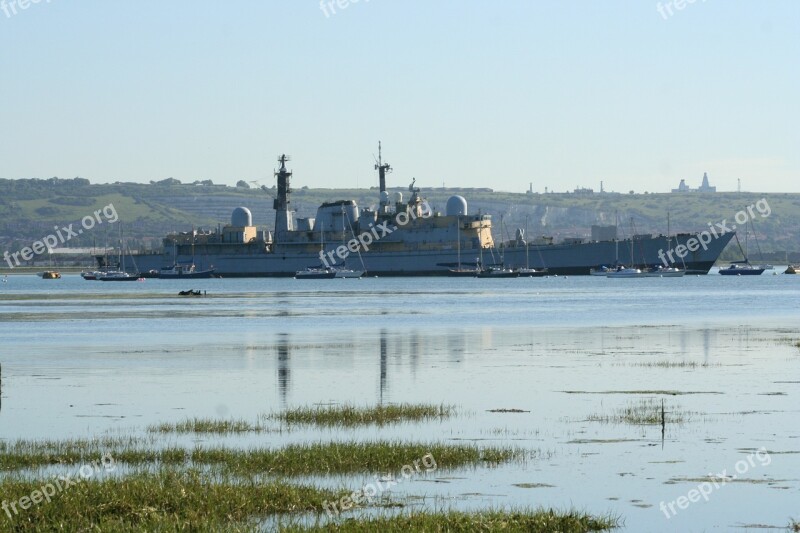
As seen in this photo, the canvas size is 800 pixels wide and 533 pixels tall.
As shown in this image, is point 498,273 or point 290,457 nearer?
point 290,457

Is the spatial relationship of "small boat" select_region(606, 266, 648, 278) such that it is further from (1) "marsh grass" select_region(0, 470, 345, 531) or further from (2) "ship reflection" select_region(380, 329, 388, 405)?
(1) "marsh grass" select_region(0, 470, 345, 531)

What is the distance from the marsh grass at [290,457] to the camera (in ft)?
72.4

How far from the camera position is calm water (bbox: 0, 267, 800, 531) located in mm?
20484

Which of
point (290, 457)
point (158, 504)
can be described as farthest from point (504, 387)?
point (158, 504)

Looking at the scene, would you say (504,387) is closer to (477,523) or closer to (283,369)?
(283,369)

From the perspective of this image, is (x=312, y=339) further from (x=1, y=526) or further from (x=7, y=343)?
(x=1, y=526)

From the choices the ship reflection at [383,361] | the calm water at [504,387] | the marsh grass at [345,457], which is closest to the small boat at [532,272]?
the calm water at [504,387]

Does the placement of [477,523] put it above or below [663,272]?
above

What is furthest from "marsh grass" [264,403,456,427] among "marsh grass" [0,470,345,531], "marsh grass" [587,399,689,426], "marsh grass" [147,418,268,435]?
"marsh grass" [0,470,345,531]

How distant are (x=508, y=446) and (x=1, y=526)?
991 centimetres

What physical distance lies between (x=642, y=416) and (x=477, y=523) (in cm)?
1156

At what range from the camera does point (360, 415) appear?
28969mm

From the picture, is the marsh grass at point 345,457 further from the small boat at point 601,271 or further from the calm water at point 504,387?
the small boat at point 601,271

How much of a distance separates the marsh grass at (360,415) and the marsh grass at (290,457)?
4064mm
